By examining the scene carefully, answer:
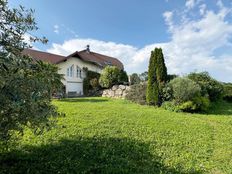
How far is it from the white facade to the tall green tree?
46.1ft

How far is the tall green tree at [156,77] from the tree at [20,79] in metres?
12.0

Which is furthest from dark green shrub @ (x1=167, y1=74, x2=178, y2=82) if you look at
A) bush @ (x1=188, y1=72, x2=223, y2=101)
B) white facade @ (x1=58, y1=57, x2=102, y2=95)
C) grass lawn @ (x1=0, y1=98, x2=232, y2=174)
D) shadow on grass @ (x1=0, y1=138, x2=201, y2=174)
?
white facade @ (x1=58, y1=57, x2=102, y2=95)

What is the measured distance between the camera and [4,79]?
135 inches

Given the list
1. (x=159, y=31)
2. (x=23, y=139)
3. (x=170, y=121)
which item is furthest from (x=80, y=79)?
(x=23, y=139)

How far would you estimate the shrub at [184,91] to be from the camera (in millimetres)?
14312

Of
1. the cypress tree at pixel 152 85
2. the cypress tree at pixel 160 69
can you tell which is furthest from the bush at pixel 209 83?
the cypress tree at pixel 152 85

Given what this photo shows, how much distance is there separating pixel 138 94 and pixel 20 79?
15.0 meters

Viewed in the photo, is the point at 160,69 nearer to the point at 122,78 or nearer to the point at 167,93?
the point at 167,93

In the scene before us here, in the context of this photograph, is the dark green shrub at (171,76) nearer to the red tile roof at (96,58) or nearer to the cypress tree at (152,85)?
the cypress tree at (152,85)

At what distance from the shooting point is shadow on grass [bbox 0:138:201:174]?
201 inches

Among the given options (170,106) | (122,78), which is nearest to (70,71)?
(122,78)

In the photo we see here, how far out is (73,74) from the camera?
1136 inches

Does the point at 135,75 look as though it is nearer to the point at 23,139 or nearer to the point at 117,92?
the point at 117,92

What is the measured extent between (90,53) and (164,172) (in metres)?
32.8
